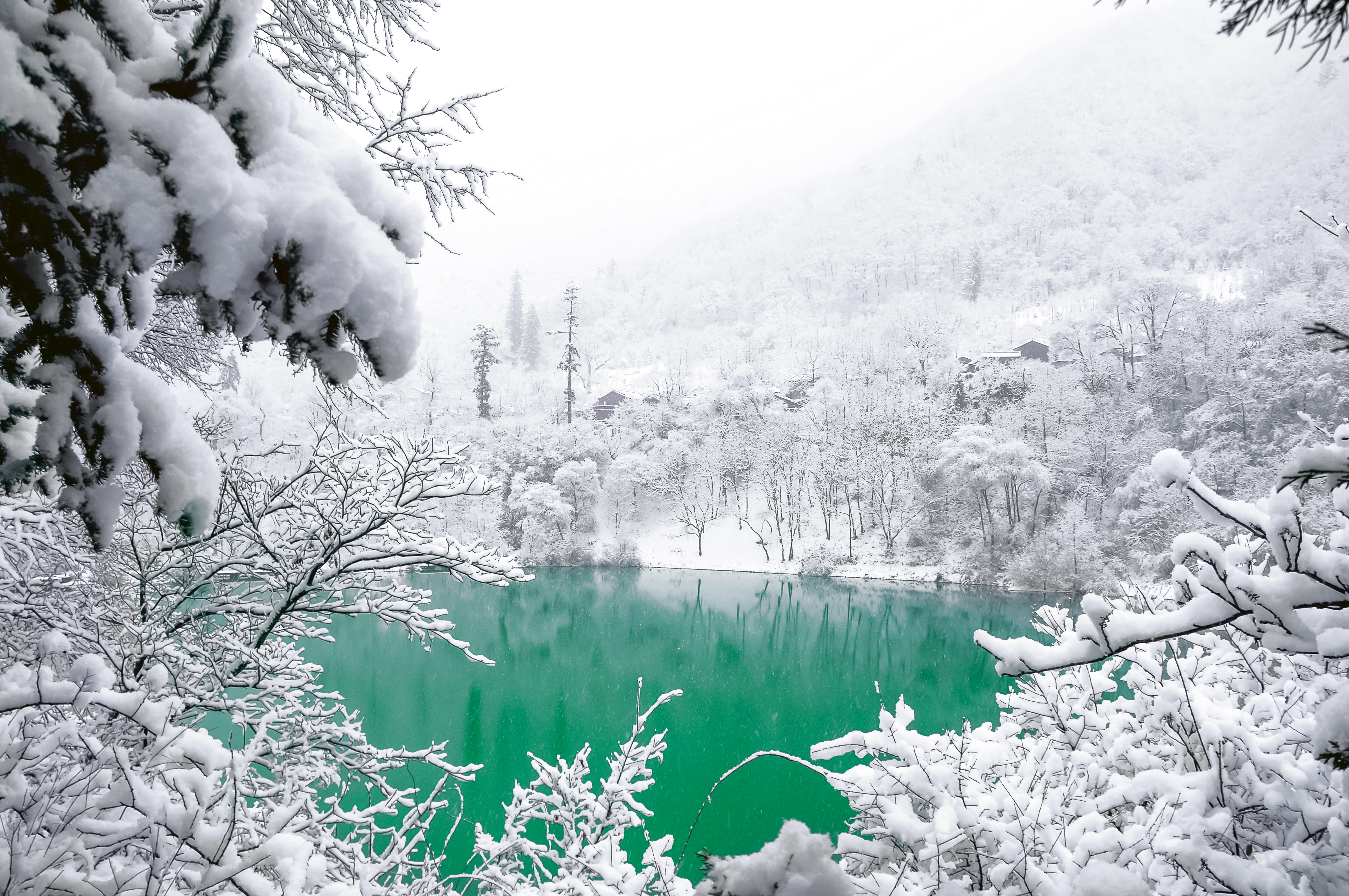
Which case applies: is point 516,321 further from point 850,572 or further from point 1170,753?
point 1170,753

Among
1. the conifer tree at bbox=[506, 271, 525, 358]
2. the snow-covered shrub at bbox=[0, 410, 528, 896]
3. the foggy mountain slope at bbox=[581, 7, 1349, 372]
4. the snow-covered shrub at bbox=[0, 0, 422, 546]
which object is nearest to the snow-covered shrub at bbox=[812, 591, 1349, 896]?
the snow-covered shrub at bbox=[0, 410, 528, 896]

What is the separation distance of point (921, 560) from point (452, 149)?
1041 inches

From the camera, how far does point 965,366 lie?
3244 centimetres

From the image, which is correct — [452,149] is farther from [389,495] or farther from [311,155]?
[311,155]

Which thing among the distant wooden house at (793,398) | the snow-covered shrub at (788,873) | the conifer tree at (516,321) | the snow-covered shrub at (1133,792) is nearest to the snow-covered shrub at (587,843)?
the snow-covered shrub at (1133,792)

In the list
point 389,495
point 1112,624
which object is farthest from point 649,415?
point 1112,624

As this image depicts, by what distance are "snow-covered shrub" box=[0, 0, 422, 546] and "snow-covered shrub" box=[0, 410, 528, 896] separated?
0.74 m

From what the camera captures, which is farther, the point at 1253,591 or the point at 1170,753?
the point at 1170,753

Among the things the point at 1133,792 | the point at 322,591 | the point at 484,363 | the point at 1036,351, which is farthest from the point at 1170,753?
the point at 484,363

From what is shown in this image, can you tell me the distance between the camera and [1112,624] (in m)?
1.59

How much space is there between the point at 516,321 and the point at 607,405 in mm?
24624

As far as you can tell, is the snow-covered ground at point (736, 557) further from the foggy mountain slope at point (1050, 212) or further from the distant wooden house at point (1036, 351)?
the foggy mountain slope at point (1050, 212)

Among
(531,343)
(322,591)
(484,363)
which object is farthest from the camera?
(531,343)

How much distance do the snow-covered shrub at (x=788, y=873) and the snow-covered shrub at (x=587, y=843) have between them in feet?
5.64
